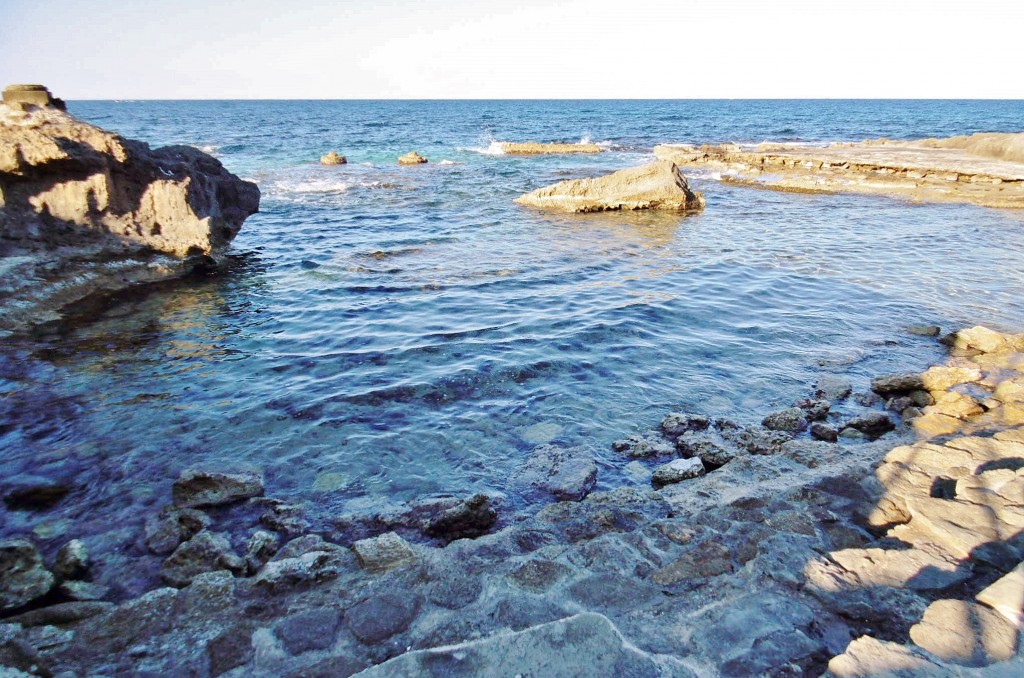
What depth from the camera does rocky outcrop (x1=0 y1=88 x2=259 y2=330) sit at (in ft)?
29.7

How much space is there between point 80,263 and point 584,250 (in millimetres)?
10233

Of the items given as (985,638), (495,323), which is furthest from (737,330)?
(985,638)

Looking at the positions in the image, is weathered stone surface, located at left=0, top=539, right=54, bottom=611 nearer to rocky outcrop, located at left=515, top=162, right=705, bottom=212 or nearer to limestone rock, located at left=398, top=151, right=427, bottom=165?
rocky outcrop, located at left=515, top=162, right=705, bottom=212

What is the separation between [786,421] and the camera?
605cm

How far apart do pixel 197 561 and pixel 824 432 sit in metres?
5.65

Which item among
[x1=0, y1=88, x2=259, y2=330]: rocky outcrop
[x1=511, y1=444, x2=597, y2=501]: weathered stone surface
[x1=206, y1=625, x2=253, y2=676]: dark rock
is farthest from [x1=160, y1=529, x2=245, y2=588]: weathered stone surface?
[x1=0, y1=88, x2=259, y2=330]: rocky outcrop

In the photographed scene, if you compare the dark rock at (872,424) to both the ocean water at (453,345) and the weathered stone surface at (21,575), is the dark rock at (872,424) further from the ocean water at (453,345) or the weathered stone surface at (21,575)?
the weathered stone surface at (21,575)

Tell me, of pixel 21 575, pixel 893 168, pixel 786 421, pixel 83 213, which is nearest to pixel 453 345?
pixel 786 421

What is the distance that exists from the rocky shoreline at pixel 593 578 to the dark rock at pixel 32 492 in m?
0.03

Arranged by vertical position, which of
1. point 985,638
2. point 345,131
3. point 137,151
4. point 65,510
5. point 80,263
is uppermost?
point 345,131

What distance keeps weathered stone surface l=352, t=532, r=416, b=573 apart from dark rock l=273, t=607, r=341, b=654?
45 cm

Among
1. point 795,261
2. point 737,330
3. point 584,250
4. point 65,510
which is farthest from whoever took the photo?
point 584,250

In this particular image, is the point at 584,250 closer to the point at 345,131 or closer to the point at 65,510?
the point at 65,510

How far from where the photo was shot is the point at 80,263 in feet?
31.9
